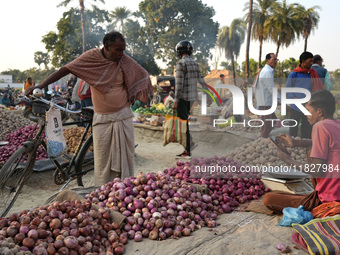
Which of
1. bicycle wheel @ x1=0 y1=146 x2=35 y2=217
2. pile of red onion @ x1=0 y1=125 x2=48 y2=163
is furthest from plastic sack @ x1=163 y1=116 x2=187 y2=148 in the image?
bicycle wheel @ x1=0 y1=146 x2=35 y2=217

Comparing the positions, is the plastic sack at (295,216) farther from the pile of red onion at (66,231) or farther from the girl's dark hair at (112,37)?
the girl's dark hair at (112,37)

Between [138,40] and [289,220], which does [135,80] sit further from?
[138,40]

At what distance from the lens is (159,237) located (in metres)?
2.31

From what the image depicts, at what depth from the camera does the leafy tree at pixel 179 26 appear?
32375 millimetres

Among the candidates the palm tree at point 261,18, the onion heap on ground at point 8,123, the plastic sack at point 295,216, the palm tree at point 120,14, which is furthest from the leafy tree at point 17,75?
the plastic sack at point 295,216

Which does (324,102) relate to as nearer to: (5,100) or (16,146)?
(16,146)

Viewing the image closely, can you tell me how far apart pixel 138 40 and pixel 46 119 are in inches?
1310

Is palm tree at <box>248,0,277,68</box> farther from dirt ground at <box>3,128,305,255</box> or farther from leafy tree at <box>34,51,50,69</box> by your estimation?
leafy tree at <box>34,51,50,69</box>

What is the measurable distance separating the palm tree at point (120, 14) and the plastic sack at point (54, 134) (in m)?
35.0

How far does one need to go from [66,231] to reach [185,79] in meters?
3.64

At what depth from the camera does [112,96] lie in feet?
10.4

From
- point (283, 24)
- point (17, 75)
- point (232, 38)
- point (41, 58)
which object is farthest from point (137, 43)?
point (17, 75)

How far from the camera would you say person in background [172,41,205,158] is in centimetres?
512

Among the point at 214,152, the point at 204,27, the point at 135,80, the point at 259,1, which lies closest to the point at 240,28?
the point at 204,27
